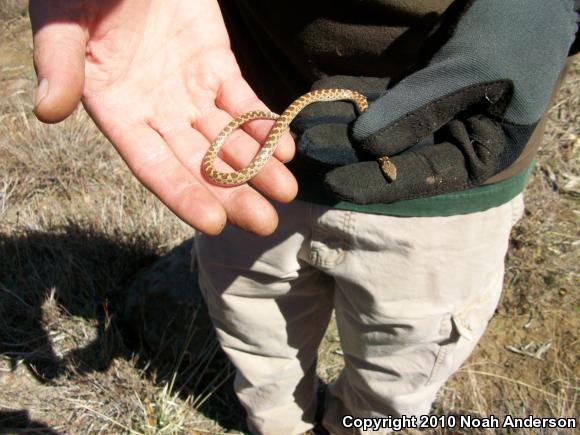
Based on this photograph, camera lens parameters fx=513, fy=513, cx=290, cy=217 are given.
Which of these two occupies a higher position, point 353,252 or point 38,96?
point 38,96

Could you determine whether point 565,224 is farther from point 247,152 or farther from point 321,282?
point 247,152

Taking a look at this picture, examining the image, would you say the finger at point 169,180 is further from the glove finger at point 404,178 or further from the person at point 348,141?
the glove finger at point 404,178

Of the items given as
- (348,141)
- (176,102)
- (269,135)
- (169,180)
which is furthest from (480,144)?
(176,102)

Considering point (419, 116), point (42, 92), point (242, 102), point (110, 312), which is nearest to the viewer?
point (42, 92)

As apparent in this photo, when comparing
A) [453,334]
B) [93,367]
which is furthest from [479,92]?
[93,367]

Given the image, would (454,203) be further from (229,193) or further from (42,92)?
(42,92)
